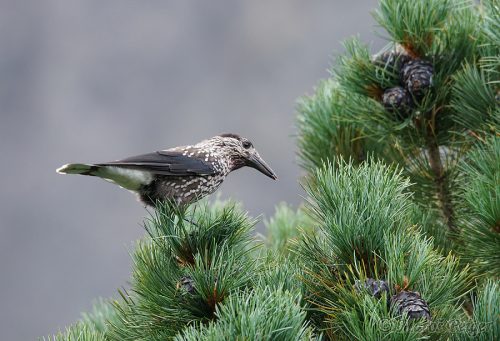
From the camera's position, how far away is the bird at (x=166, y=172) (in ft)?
11.8

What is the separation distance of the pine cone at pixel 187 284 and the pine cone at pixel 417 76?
136 cm

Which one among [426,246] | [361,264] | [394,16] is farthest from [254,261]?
[394,16]

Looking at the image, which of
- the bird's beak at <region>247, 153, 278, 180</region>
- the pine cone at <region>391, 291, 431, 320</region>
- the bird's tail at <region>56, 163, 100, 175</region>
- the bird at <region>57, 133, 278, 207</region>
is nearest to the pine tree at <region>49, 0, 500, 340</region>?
the pine cone at <region>391, 291, 431, 320</region>

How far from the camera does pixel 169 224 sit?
2861 mm

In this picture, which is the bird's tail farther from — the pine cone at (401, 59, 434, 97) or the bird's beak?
the pine cone at (401, 59, 434, 97)

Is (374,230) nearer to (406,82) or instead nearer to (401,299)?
(401,299)

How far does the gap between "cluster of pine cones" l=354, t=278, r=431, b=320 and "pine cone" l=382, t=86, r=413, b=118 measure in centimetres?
119

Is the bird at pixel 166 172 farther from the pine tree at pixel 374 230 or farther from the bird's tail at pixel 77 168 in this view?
the pine tree at pixel 374 230

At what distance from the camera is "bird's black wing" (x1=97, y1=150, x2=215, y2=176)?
359cm

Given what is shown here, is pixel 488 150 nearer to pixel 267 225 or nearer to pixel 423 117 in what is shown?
pixel 423 117

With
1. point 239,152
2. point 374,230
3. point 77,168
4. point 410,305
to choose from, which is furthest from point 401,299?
point 239,152

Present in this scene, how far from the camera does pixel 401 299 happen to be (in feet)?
7.35

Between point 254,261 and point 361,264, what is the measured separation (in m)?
0.38

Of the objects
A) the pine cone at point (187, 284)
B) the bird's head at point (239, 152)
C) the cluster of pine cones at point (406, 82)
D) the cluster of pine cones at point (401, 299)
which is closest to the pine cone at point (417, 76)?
the cluster of pine cones at point (406, 82)
